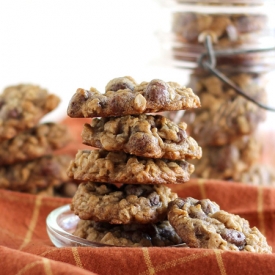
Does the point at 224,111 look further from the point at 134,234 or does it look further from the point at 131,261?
the point at 131,261

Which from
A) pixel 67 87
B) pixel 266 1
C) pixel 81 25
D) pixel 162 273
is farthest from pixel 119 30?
pixel 162 273

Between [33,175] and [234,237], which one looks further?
[33,175]

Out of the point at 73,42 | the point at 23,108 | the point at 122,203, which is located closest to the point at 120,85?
the point at 122,203

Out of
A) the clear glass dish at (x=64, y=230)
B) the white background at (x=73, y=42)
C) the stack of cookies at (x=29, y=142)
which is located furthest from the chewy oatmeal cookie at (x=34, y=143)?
the white background at (x=73, y=42)

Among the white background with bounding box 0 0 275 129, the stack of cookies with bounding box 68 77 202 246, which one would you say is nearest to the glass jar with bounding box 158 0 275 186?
the stack of cookies with bounding box 68 77 202 246

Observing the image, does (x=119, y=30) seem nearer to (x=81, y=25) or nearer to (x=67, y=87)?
(x=81, y=25)

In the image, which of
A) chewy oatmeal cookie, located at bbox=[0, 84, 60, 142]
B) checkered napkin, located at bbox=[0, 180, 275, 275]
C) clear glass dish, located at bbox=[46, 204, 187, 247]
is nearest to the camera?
checkered napkin, located at bbox=[0, 180, 275, 275]

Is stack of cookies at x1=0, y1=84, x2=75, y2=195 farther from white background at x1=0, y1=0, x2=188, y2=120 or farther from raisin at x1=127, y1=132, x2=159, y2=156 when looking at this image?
white background at x1=0, y1=0, x2=188, y2=120
